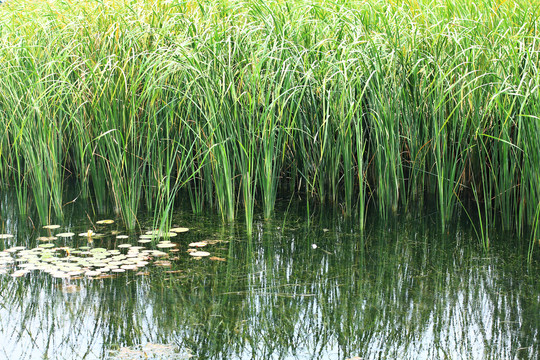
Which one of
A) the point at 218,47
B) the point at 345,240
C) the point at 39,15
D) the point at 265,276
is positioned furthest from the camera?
the point at 39,15

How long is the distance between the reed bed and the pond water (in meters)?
0.26

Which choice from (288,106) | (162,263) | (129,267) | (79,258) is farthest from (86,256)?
(288,106)

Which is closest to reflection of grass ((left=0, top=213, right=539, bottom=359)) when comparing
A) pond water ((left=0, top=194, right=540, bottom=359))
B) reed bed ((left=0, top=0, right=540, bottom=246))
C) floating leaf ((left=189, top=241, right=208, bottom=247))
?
pond water ((left=0, top=194, right=540, bottom=359))

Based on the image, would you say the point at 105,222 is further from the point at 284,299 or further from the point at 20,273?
the point at 284,299

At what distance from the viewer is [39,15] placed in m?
5.42

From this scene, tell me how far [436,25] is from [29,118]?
256 cm

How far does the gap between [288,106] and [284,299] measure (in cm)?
156

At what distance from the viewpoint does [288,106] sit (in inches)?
156

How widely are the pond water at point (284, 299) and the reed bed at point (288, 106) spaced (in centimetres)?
26

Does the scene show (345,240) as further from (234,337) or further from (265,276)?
(234,337)

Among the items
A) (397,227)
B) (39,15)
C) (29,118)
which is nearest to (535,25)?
(397,227)

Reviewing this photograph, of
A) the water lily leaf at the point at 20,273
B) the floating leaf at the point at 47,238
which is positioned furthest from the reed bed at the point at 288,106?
the water lily leaf at the point at 20,273

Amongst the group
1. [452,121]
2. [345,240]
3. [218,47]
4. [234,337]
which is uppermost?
[218,47]

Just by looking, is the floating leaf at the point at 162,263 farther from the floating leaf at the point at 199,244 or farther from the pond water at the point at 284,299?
the floating leaf at the point at 199,244
